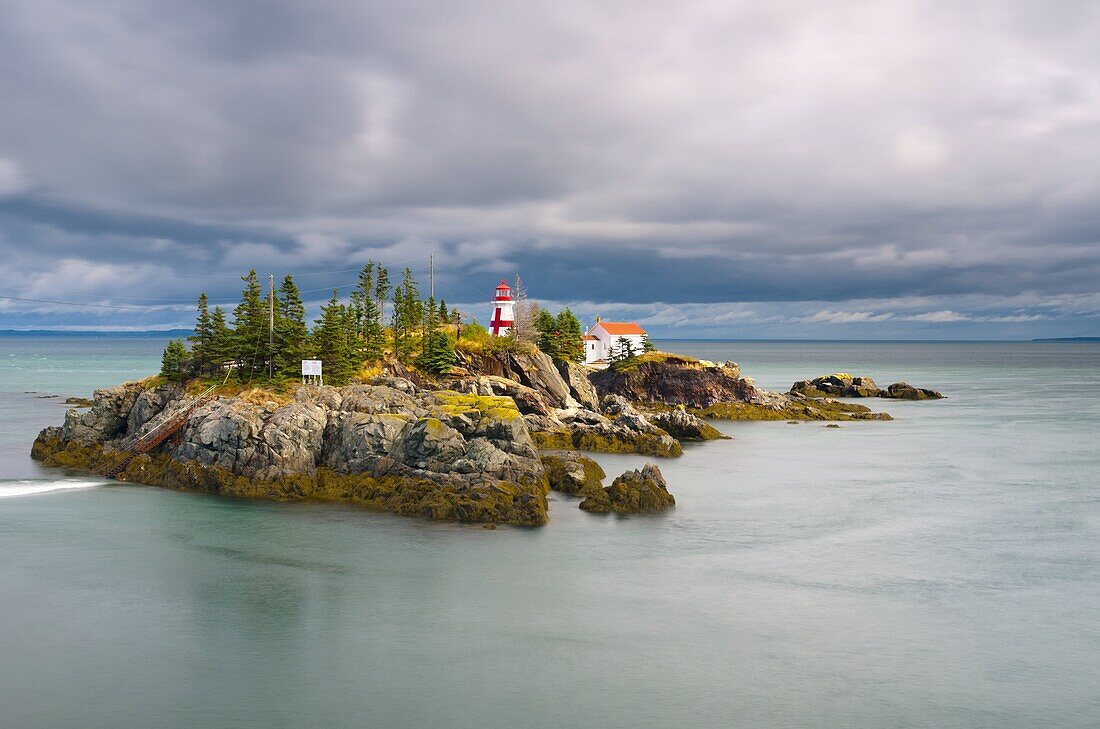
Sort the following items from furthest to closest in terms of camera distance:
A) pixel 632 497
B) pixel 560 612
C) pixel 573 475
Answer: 1. pixel 573 475
2. pixel 632 497
3. pixel 560 612

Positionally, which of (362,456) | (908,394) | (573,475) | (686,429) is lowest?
(573,475)

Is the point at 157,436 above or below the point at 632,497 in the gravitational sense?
above

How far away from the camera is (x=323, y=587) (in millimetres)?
26094

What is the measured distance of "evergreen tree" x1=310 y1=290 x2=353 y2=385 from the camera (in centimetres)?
4994

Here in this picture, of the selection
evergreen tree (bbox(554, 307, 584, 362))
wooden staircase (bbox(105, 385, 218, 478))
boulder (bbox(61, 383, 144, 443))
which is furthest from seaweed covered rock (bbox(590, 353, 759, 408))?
boulder (bbox(61, 383, 144, 443))

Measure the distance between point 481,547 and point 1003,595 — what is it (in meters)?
17.9

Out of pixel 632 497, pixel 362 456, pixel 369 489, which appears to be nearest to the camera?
pixel 632 497

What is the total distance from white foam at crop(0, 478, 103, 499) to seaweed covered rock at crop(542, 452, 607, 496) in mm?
23186

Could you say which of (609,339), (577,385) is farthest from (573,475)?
(609,339)

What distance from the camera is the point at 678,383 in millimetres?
81438

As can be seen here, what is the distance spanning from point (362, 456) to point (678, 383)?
158ft

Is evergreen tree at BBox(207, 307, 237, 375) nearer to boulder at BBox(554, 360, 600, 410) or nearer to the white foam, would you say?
the white foam

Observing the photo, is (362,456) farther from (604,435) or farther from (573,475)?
(604,435)

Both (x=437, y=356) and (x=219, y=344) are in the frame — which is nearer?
(x=219, y=344)
